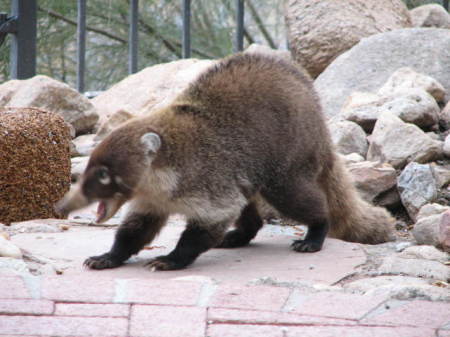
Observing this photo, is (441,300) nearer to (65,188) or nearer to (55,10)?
(65,188)

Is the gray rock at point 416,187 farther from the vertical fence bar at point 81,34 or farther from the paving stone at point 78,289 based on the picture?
the vertical fence bar at point 81,34

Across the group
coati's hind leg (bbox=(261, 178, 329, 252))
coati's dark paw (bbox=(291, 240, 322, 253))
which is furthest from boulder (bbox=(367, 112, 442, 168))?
coati's dark paw (bbox=(291, 240, 322, 253))

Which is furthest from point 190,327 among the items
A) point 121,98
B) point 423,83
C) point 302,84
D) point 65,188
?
point 121,98

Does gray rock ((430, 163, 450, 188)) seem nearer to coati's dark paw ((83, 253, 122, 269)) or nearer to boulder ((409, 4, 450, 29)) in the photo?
coati's dark paw ((83, 253, 122, 269))

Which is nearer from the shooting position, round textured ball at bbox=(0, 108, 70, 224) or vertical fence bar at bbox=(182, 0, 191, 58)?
round textured ball at bbox=(0, 108, 70, 224)

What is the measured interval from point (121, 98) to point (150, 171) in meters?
4.74

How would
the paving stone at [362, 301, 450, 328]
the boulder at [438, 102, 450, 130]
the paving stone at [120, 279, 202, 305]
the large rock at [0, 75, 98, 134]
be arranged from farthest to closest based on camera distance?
the large rock at [0, 75, 98, 134] < the boulder at [438, 102, 450, 130] < the paving stone at [120, 279, 202, 305] < the paving stone at [362, 301, 450, 328]

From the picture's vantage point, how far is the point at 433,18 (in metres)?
9.47

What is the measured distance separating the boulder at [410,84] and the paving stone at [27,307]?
185 inches

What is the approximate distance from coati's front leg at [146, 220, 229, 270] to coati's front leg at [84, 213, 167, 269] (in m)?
0.17

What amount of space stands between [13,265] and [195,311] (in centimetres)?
115

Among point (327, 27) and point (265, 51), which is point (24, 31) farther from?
point (327, 27)

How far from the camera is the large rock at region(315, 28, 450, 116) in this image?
25.5ft

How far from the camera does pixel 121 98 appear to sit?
8836 millimetres
